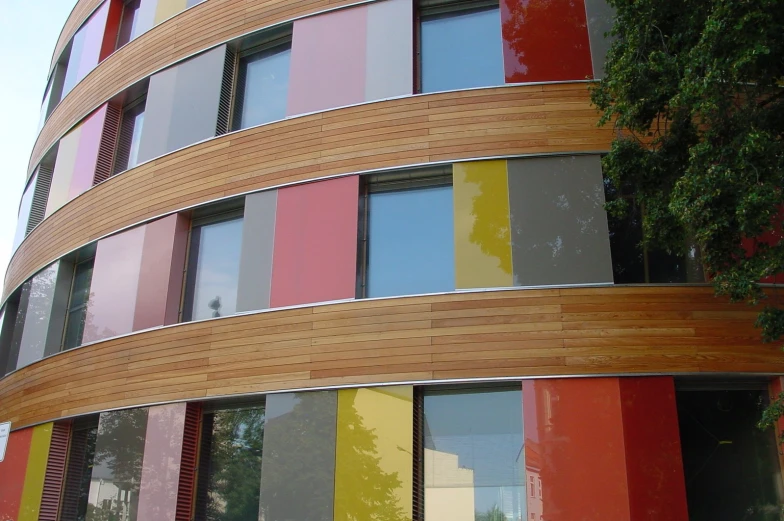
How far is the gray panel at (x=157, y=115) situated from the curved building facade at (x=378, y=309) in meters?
0.08

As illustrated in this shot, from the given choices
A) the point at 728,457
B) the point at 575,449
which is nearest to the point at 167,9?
the point at 575,449

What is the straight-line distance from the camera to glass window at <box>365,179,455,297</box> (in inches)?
507

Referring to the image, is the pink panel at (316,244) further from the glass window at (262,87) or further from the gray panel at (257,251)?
the glass window at (262,87)

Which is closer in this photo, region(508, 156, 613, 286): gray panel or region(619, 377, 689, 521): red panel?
region(619, 377, 689, 521): red panel

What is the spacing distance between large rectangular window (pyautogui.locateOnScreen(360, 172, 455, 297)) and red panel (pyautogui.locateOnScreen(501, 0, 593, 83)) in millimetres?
2413

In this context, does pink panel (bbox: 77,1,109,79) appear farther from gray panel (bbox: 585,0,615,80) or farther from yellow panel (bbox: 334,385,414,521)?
yellow panel (bbox: 334,385,414,521)

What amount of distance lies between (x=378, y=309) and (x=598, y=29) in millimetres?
6207

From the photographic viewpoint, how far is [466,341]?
1192 cm

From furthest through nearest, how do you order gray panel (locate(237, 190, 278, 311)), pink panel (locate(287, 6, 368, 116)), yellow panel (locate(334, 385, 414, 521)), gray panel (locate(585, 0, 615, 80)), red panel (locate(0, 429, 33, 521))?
red panel (locate(0, 429, 33, 521)) → pink panel (locate(287, 6, 368, 116)) → gray panel (locate(237, 190, 278, 311)) → gray panel (locate(585, 0, 615, 80)) → yellow panel (locate(334, 385, 414, 521))

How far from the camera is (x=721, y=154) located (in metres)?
9.46

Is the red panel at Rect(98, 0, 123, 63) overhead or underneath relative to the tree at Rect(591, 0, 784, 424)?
A: overhead

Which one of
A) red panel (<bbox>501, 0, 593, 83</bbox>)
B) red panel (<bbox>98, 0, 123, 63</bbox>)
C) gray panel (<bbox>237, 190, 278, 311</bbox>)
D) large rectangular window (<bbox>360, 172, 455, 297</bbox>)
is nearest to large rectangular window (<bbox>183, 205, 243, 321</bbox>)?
gray panel (<bbox>237, 190, 278, 311</bbox>)

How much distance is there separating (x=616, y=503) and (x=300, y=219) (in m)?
6.98

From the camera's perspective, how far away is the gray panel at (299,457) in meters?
11.9
